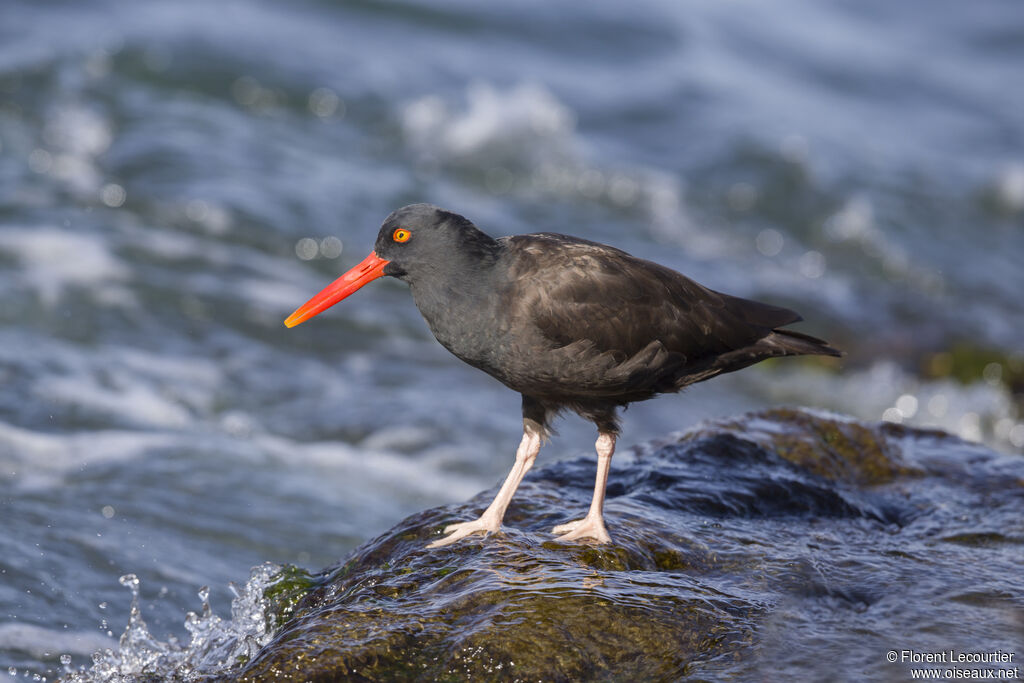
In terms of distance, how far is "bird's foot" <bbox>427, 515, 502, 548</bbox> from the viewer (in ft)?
13.3

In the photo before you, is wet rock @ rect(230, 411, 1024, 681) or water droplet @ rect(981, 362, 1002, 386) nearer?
wet rock @ rect(230, 411, 1024, 681)

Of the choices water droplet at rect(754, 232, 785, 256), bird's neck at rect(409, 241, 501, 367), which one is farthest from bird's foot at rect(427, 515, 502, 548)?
water droplet at rect(754, 232, 785, 256)

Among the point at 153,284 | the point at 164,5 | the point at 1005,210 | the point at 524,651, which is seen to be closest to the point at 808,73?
the point at 1005,210

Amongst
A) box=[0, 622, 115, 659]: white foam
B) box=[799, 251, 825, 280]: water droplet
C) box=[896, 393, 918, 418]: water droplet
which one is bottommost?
box=[0, 622, 115, 659]: white foam

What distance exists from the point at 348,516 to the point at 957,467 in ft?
11.4

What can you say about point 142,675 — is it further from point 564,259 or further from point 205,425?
point 205,425

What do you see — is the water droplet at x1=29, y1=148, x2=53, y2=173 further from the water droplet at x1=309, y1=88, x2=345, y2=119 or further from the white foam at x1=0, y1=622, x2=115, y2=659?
the white foam at x1=0, y1=622, x2=115, y2=659

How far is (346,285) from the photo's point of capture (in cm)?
449

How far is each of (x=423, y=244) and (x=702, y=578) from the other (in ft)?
5.42

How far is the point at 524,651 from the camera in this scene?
329 centimetres

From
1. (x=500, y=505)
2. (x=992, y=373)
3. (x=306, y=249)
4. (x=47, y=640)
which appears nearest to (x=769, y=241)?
(x=992, y=373)

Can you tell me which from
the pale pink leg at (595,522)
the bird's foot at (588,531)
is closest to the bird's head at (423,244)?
the pale pink leg at (595,522)

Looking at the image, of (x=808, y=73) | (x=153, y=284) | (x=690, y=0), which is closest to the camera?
(x=153, y=284)

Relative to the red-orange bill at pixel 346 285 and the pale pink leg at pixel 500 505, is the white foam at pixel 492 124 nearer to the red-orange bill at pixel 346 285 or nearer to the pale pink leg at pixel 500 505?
the red-orange bill at pixel 346 285
